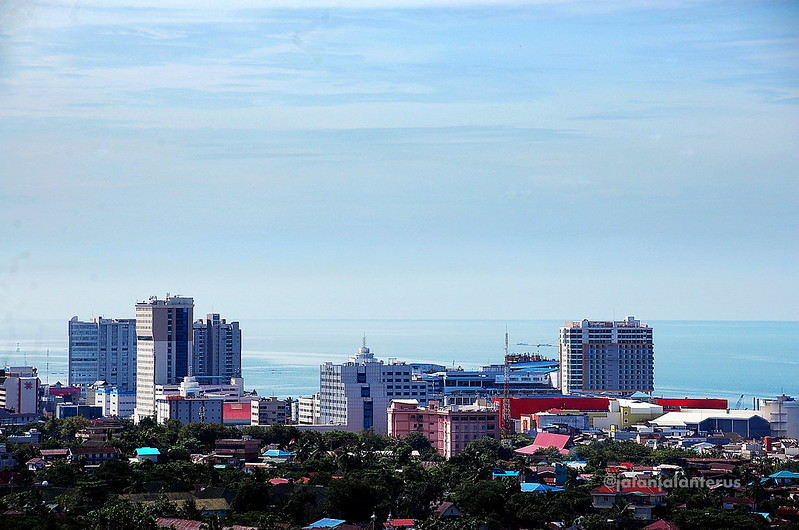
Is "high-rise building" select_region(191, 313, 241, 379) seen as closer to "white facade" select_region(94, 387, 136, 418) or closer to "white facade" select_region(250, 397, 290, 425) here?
"white facade" select_region(94, 387, 136, 418)

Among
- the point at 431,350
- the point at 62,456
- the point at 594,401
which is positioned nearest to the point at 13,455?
the point at 62,456

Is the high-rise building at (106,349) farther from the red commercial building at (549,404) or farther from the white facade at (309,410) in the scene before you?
the red commercial building at (549,404)

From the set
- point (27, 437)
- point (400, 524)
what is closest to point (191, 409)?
point (27, 437)

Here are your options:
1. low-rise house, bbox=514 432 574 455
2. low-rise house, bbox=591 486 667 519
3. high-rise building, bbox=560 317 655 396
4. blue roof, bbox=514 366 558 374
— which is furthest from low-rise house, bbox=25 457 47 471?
high-rise building, bbox=560 317 655 396

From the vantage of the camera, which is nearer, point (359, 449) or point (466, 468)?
point (466, 468)

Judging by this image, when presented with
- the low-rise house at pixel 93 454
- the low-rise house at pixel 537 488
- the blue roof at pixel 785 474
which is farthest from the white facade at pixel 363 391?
the low-rise house at pixel 537 488

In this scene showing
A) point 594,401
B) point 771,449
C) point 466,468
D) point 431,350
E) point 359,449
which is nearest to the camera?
point 466,468

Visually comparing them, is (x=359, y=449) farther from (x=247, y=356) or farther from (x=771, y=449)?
(x=247, y=356)

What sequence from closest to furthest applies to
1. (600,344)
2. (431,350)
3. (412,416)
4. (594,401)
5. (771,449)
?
(771,449) < (412,416) < (594,401) < (600,344) < (431,350)
